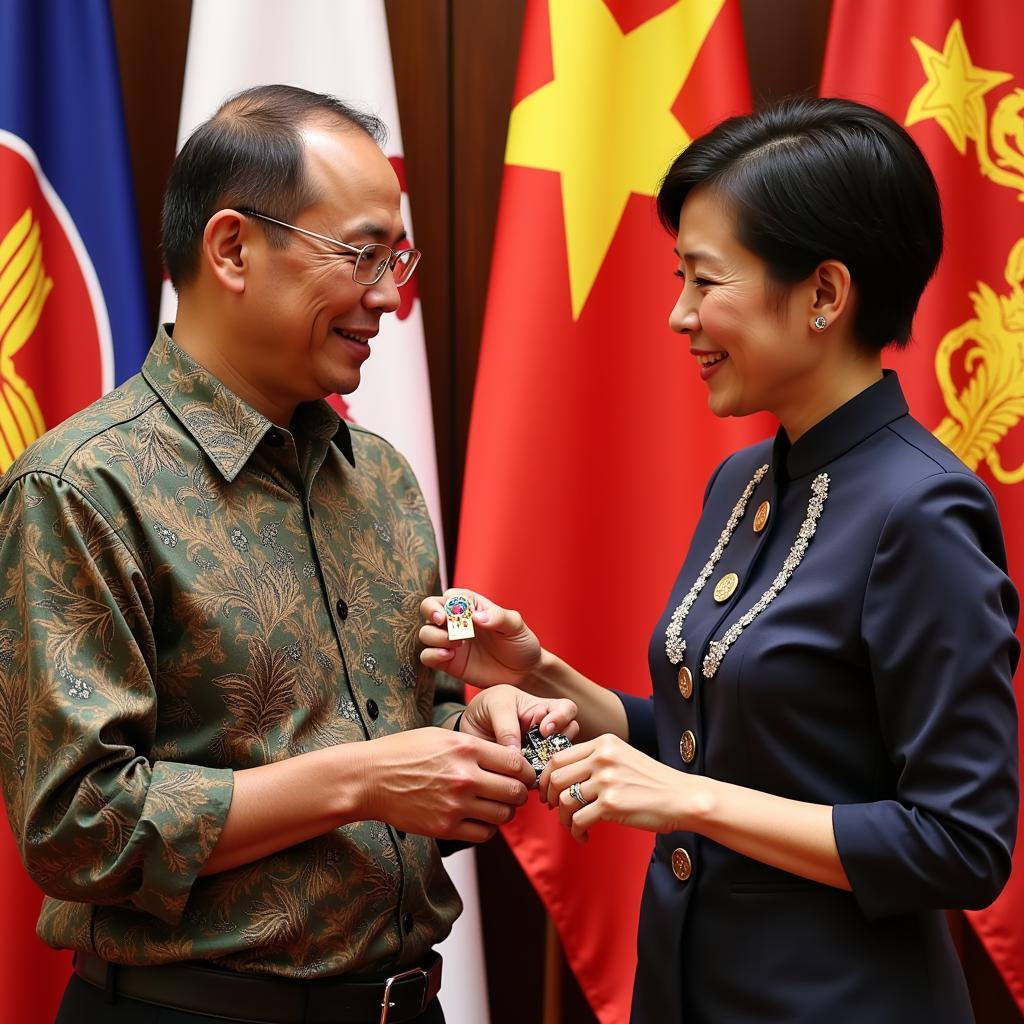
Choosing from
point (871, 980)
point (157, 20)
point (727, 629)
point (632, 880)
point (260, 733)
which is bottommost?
point (632, 880)

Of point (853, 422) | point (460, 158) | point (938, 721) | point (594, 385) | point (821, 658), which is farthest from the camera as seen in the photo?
point (460, 158)

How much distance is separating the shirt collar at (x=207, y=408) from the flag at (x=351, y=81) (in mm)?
841

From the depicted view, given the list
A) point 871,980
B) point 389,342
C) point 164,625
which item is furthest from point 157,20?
point 871,980

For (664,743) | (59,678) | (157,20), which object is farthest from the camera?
(157,20)

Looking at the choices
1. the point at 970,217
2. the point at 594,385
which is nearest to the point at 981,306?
the point at 970,217

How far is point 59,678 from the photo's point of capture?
1.34m

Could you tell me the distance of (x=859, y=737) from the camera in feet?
4.58

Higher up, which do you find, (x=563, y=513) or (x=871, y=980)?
(x=563, y=513)

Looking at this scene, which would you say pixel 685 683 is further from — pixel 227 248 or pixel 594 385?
pixel 594 385

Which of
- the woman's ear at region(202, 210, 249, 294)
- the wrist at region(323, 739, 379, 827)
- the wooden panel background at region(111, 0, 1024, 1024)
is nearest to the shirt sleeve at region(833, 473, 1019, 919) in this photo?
the wrist at region(323, 739, 379, 827)

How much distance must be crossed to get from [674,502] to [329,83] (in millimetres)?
1082

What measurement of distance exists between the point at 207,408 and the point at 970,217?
60.8 inches

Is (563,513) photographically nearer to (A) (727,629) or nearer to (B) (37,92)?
(A) (727,629)

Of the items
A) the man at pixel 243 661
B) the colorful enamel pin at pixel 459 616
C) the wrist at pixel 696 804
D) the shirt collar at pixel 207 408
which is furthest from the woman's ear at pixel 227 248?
the wrist at pixel 696 804
